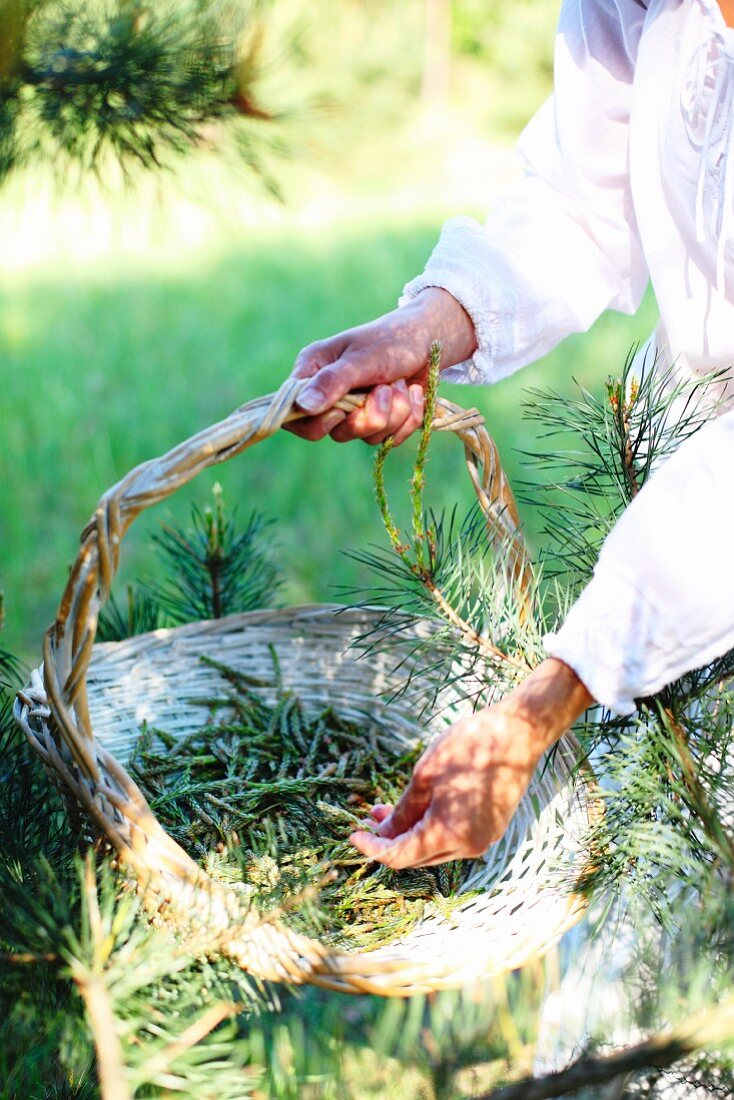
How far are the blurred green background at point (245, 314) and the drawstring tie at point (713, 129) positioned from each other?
23 centimetres

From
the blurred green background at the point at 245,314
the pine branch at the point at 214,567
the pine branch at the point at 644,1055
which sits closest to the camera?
the pine branch at the point at 644,1055

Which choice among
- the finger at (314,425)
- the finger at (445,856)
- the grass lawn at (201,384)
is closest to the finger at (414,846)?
the finger at (445,856)

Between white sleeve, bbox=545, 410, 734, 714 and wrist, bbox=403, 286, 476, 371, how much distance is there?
Answer: 25 centimetres

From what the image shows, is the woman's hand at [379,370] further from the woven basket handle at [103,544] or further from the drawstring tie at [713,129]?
the drawstring tie at [713,129]

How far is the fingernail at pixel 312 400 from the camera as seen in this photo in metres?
0.61

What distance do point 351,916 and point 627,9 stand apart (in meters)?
0.68

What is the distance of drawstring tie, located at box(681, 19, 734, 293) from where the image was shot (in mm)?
660

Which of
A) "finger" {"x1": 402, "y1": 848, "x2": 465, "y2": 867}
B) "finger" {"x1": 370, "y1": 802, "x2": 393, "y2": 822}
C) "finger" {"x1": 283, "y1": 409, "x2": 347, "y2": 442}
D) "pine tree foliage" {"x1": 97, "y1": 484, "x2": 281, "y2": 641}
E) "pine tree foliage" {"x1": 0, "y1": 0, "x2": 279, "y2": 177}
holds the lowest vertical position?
"finger" {"x1": 370, "y1": 802, "x2": 393, "y2": 822}

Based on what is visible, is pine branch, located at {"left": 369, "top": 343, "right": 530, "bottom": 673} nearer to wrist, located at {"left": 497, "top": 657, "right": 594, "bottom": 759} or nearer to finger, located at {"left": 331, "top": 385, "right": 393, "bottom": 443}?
finger, located at {"left": 331, "top": 385, "right": 393, "bottom": 443}

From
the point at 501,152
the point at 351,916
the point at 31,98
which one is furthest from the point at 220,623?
the point at 501,152

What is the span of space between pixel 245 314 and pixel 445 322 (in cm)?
206

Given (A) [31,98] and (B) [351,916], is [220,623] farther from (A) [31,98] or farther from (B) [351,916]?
(A) [31,98]

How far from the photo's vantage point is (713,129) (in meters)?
0.68

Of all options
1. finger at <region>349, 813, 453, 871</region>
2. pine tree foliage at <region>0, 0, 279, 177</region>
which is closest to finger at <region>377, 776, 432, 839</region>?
finger at <region>349, 813, 453, 871</region>
